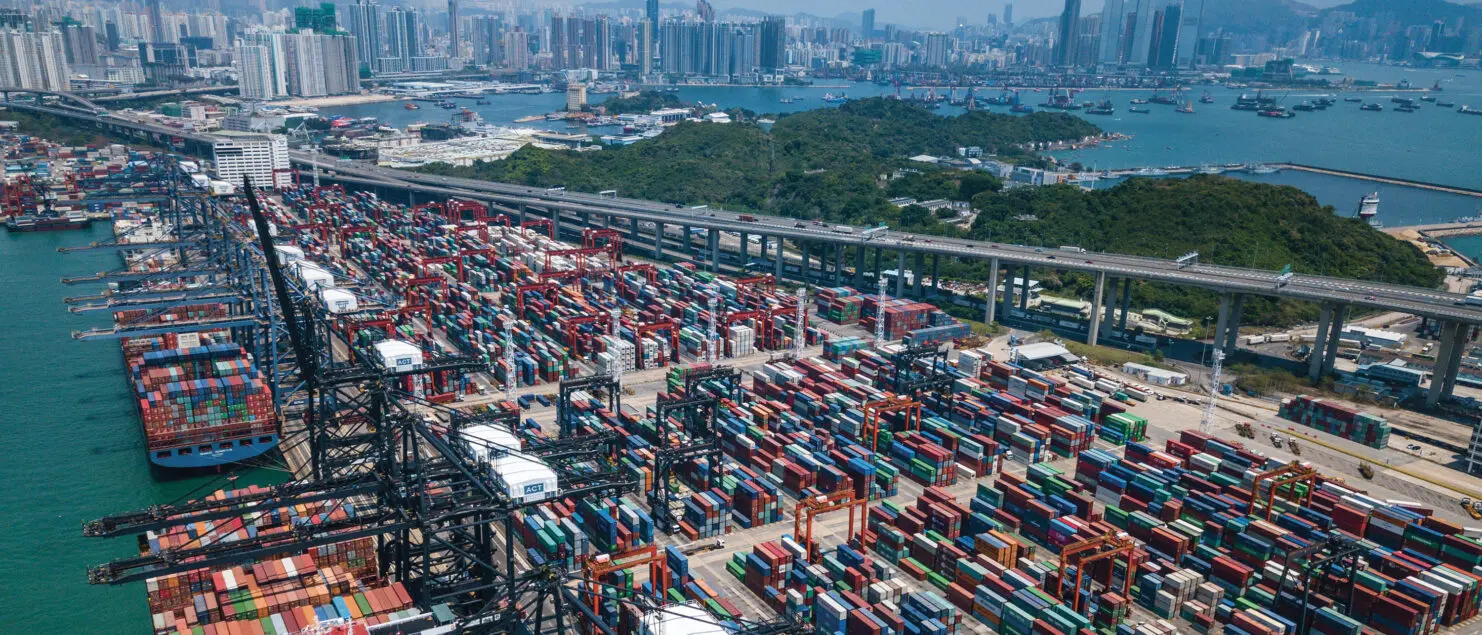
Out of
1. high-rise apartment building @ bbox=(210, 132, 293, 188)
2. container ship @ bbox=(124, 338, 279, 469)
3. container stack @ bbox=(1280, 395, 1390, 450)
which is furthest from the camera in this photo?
high-rise apartment building @ bbox=(210, 132, 293, 188)

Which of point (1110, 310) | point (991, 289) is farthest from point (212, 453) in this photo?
point (1110, 310)

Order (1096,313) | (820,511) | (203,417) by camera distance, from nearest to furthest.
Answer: (820,511) → (203,417) → (1096,313)

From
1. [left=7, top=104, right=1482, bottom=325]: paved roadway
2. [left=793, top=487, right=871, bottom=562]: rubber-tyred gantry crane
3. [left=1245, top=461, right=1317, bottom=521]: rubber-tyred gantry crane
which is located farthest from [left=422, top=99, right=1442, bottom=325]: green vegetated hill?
[left=793, top=487, right=871, bottom=562]: rubber-tyred gantry crane

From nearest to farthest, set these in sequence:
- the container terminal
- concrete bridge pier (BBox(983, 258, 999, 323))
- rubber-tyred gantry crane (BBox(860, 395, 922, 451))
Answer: the container terminal < rubber-tyred gantry crane (BBox(860, 395, 922, 451)) < concrete bridge pier (BBox(983, 258, 999, 323))

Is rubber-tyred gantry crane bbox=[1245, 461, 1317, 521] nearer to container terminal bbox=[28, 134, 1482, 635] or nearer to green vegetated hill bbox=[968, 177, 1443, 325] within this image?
container terminal bbox=[28, 134, 1482, 635]

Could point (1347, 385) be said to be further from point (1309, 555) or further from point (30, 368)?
point (30, 368)

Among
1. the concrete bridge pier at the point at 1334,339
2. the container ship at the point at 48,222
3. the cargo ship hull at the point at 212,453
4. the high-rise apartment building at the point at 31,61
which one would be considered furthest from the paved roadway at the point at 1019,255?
the high-rise apartment building at the point at 31,61

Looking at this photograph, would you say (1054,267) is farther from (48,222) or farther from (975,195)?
(48,222)

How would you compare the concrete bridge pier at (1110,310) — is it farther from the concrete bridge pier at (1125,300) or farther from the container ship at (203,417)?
the container ship at (203,417)
